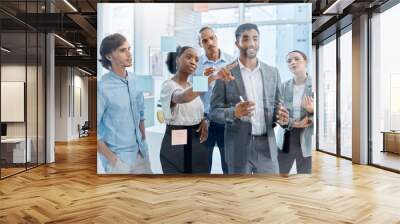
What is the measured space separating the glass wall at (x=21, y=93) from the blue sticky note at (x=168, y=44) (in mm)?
2721

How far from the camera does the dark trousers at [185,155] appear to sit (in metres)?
6.56

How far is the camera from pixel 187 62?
6.59 m

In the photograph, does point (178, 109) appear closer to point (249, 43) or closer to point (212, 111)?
point (212, 111)

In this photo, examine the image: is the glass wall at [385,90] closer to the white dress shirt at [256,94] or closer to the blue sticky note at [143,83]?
the white dress shirt at [256,94]

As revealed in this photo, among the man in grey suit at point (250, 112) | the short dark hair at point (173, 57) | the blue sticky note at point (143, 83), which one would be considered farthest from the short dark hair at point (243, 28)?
the blue sticky note at point (143, 83)

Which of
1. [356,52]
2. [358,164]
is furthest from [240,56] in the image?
[358,164]

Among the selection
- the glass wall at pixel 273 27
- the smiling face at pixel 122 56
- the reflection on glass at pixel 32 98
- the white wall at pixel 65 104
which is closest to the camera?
the smiling face at pixel 122 56

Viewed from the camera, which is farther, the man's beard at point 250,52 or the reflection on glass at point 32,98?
the reflection on glass at point 32,98

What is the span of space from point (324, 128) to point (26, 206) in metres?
8.80

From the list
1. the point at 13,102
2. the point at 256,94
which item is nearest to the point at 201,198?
the point at 256,94

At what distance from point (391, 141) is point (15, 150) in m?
7.35

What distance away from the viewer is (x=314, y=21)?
28.2 ft

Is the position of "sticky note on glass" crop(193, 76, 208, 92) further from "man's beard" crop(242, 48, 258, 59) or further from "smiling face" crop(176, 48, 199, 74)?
"man's beard" crop(242, 48, 258, 59)

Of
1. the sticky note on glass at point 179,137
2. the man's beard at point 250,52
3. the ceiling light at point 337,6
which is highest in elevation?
the ceiling light at point 337,6
